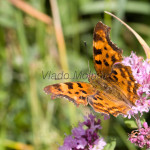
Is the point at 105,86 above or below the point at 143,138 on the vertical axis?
above

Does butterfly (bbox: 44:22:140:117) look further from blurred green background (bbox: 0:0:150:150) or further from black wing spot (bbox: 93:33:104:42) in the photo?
blurred green background (bbox: 0:0:150:150)

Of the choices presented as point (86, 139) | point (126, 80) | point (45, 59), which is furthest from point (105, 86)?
point (45, 59)

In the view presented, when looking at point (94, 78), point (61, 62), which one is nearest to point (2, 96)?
point (61, 62)

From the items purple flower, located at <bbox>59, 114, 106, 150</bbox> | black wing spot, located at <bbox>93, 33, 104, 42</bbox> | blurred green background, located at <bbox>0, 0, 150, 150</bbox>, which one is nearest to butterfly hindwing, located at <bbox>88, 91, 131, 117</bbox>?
purple flower, located at <bbox>59, 114, 106, 150</bbox>

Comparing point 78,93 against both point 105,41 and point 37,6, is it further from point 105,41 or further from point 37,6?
point 37,6

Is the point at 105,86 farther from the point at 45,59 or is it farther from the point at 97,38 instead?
the point at 45,59

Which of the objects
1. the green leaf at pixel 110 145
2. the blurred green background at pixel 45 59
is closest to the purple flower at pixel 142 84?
the green leaf at pixel 110 145
